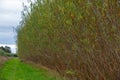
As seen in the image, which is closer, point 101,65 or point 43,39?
point 101,65

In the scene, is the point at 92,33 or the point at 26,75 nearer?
the point at 92,33

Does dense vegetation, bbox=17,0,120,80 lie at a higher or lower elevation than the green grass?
higher

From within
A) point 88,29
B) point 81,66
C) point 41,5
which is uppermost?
point 41,5

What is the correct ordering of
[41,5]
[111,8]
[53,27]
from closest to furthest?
[111,8] → [53,27] → [41,5]

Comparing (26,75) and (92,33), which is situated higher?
(92,33)

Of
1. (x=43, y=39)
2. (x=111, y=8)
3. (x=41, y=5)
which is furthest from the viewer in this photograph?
(x=43, y=39)

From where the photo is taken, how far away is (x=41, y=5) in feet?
73.7

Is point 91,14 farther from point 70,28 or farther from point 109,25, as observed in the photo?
point 70,28

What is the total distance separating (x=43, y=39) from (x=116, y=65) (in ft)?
45.4

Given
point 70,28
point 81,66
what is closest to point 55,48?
point 81,66

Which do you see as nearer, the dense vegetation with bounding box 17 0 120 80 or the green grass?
the dense vegetation with bounding box 17 0 120 80

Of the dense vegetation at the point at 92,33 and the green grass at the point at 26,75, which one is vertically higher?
the dense vegetation at the point at 92,33

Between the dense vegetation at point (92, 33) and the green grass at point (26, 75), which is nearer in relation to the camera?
the dense vegetation at point (92, 33)

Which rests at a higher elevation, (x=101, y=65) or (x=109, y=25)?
(x=109, y=25)
